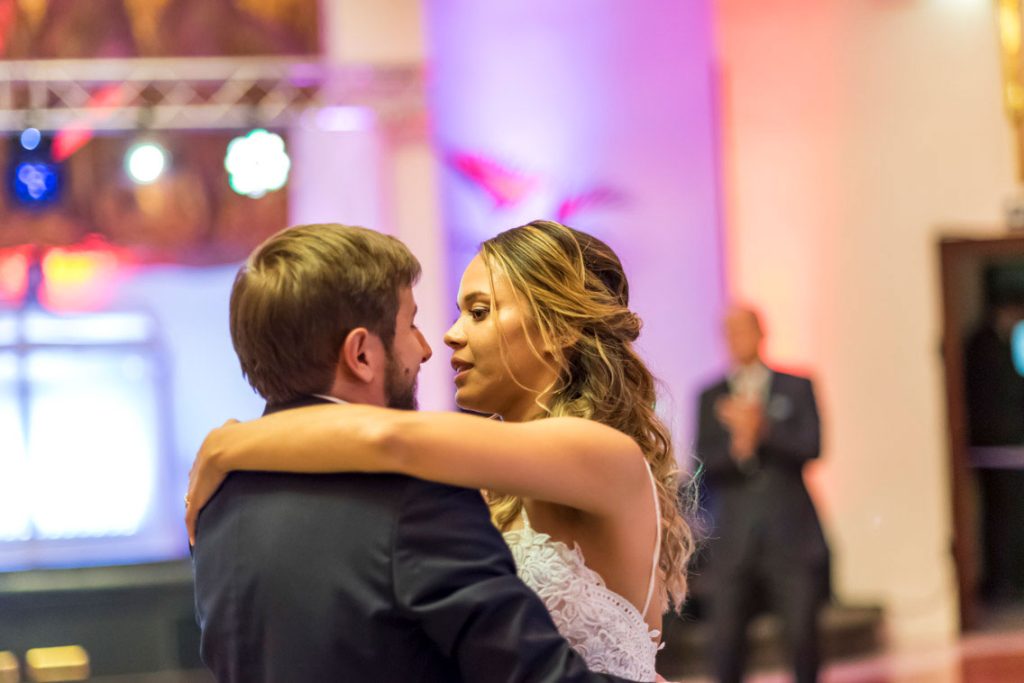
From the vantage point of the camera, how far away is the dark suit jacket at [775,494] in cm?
562

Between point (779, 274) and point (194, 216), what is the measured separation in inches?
162

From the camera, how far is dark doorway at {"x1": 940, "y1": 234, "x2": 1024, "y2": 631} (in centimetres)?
883

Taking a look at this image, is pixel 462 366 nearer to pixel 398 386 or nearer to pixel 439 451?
pixel 398 386

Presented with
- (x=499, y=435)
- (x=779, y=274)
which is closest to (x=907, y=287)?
(x=779, y=274)

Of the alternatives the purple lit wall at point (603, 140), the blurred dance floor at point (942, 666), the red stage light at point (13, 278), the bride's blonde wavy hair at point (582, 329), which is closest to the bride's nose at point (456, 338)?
the bride's blonde wavy hair at point (582, 329)

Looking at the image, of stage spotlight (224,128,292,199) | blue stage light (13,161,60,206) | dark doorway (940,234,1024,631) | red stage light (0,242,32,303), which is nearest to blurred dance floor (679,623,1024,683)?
dark doorway (940,234,1024,631)

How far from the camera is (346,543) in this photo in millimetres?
1516

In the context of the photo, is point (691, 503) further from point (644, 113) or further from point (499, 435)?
point (644, 113)

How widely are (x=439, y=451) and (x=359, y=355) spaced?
176 millimetres

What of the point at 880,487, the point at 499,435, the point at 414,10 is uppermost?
the point at 414,10

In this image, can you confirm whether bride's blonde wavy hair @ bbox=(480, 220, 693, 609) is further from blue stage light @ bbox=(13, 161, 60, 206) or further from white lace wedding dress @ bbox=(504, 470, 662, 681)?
blue stage light @ bbox=(13, 161, 60, 206)

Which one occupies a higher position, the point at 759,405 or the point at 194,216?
the point at 194,216

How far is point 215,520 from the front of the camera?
166cm

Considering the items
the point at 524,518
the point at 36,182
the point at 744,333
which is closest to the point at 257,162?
the point at 36,182
